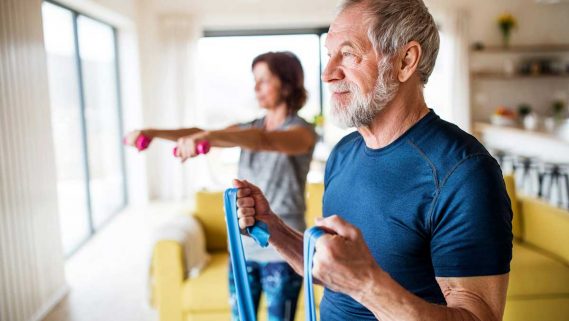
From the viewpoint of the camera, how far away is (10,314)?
2967 millimetres

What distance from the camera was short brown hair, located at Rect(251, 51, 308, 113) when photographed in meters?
2.06

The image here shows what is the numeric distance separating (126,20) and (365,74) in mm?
5729

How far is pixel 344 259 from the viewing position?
2.39 ft

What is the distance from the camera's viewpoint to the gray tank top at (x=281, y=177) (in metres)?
1.97

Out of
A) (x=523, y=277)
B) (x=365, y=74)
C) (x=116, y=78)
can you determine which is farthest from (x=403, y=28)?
(x=116, y=78)

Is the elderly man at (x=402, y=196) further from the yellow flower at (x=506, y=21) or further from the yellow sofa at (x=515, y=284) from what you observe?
the yellow flower at (x=506, y=21)

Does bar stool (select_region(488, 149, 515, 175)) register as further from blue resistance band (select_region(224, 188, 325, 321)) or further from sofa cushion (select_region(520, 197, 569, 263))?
blue resistance band (select_region(224, 188, 325, 321))

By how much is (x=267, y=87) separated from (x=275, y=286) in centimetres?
75

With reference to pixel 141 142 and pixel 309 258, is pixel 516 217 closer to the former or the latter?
pixel 141 142

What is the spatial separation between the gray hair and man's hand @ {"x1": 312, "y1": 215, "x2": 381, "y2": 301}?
0.41 meters

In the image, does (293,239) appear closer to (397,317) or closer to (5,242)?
(397,317)

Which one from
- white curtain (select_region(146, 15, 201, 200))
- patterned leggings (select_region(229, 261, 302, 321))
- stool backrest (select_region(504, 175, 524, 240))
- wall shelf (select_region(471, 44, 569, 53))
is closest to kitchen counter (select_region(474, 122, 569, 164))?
wall shelf (select_region(471, 44, 569, 53))

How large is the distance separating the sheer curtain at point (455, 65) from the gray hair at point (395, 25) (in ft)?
21.7

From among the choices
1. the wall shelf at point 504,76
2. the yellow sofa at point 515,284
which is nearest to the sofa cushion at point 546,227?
the yellow sofa at point 515,284
